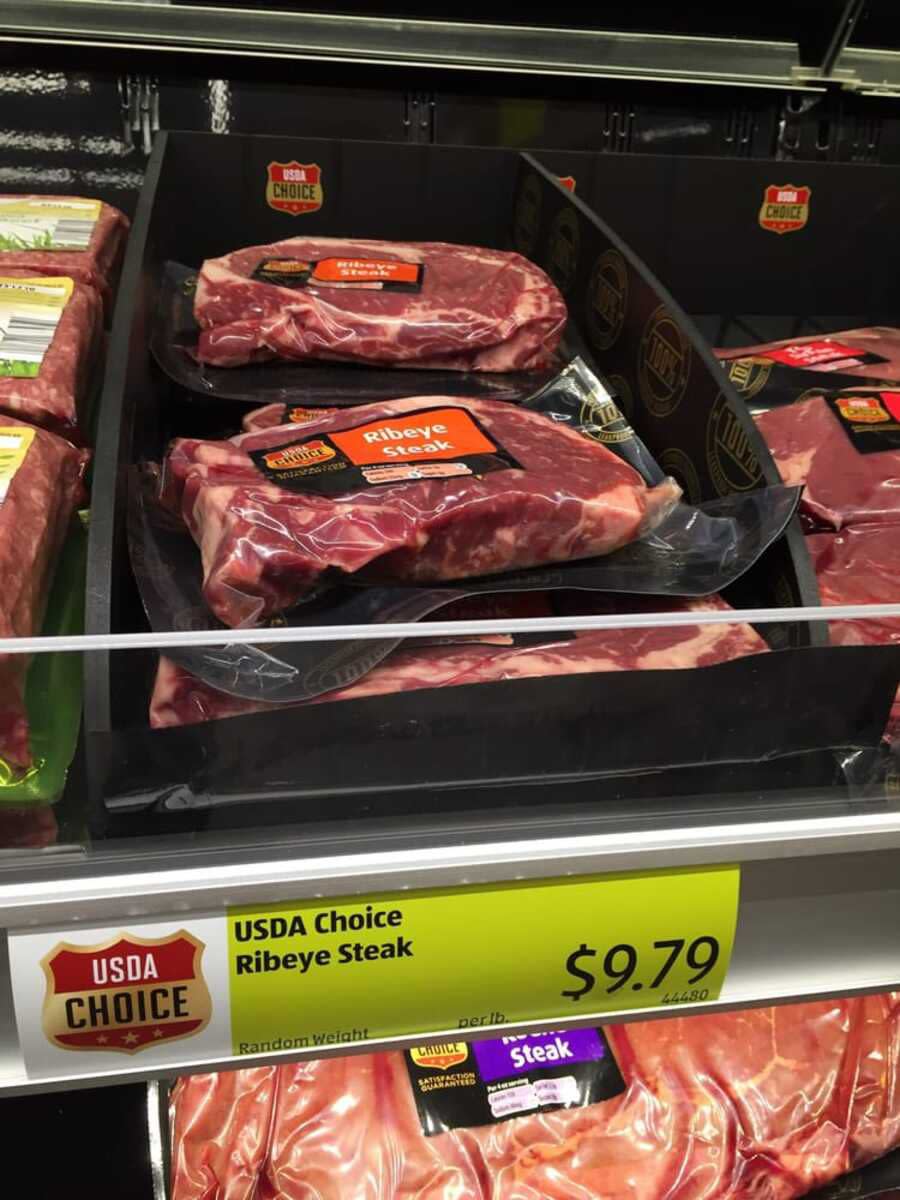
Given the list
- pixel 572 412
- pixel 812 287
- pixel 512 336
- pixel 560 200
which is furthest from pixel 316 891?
pixel 812 287

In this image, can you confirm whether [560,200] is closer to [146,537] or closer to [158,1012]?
[146,537]

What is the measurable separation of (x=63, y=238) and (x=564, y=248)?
2.35 feet

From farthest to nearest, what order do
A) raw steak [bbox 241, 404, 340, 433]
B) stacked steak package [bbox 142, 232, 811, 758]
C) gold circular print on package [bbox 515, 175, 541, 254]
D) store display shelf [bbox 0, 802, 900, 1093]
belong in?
gold circular print on package [bbox 515, 175, 541, 254] → raw steak [bbox 241, 404, 340, 433] → stacked steak package [bbox 142, 232, 811, 758] → store display shelf [bbox 0, 802, 900, 1093]

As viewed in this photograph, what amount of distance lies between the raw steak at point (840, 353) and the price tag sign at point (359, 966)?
1.07 metres

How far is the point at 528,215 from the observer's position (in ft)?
5.70

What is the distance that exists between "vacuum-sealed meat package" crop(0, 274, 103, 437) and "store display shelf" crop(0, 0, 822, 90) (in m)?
0.64

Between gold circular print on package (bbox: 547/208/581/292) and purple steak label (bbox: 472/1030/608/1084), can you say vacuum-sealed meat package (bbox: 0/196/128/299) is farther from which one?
purple steak label (bbox: 472/1030/608/1084)

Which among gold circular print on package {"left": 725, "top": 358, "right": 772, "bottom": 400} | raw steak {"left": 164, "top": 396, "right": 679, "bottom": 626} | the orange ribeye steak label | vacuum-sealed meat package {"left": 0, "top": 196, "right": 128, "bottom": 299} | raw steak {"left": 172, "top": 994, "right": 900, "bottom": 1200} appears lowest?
raw steak {"left": 172, "top": 994, "right": 900, "bottom": 1200}

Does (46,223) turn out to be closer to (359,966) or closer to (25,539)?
(25,539)

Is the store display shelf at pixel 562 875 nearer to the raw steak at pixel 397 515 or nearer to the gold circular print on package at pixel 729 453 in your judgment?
the raw steak at pixel 397 515

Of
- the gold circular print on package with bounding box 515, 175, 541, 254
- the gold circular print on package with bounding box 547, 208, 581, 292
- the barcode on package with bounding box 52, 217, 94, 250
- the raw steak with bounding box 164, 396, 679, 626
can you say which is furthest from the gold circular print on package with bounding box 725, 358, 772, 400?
the barcode on package with bounding box 52, 217, 94, 250

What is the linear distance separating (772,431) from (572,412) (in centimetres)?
27

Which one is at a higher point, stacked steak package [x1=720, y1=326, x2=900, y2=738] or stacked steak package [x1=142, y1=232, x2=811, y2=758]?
stacked steak package [x1=142, y1=232, x2=811, y2=758]

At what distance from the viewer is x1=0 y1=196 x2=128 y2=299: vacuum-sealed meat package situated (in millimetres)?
1443
